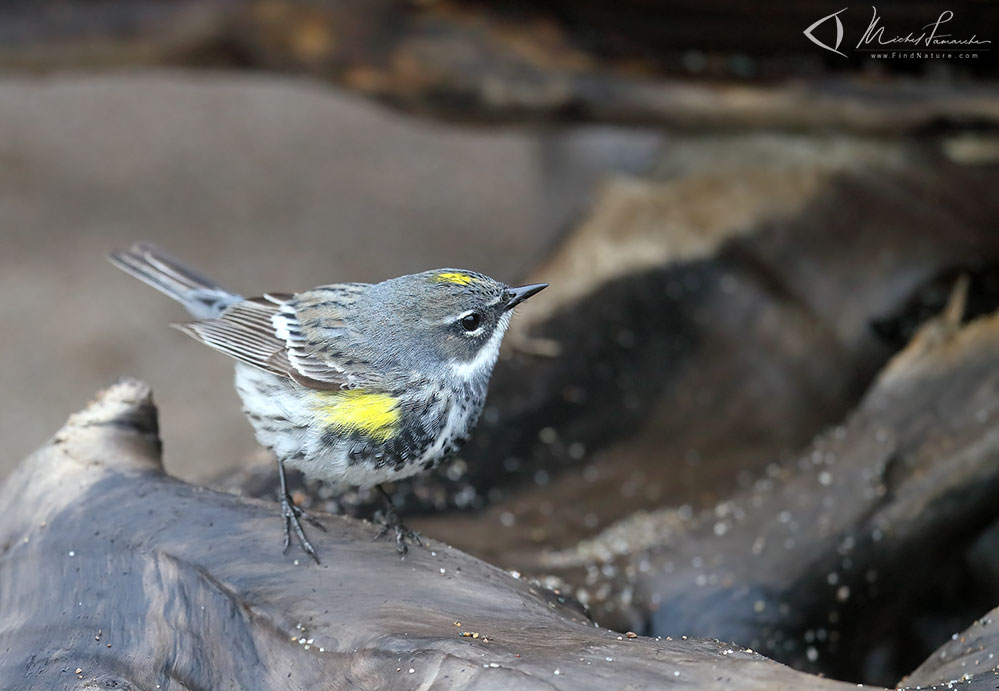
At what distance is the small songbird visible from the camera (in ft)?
10.7

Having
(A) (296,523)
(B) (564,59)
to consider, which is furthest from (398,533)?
(B) (564,59)

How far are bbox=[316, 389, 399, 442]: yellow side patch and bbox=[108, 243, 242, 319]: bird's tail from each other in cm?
107

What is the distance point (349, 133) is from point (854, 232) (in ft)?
21.5

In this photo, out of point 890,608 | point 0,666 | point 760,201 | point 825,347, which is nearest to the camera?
point 0,666

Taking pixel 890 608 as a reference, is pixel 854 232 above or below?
above

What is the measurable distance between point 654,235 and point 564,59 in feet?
3.87

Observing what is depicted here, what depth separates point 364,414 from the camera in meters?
3.27

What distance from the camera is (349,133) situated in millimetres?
10930

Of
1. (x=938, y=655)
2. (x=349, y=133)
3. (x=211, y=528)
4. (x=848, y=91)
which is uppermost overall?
(x=848, y=91)

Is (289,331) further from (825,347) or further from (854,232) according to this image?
(854,232)

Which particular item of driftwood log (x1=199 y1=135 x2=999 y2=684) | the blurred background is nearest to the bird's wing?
driftwood log (x1=199 y1=135 x2=999 y2=684)

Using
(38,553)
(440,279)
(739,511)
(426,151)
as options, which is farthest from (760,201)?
(426,151)
